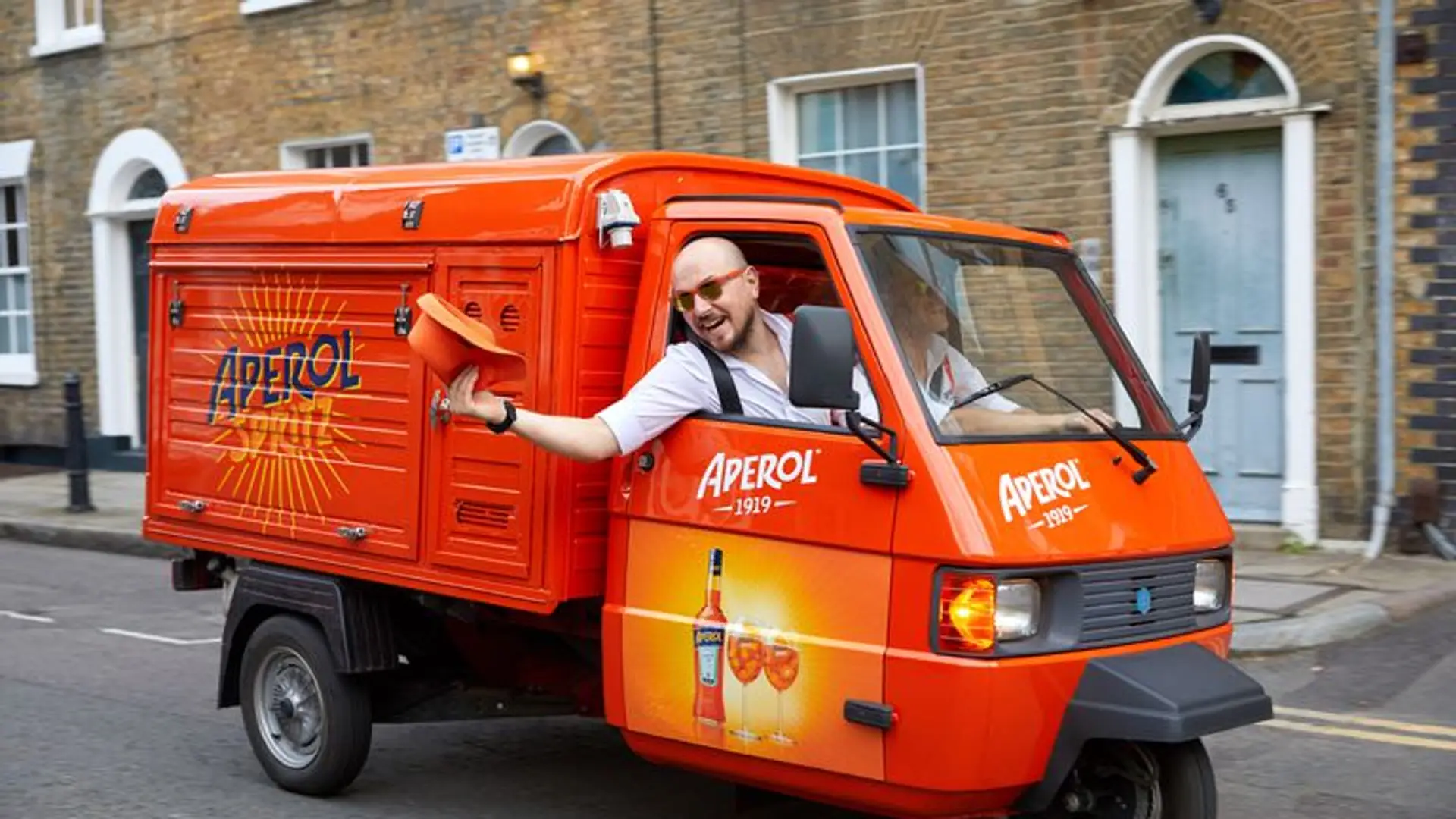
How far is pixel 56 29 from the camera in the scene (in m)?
19.5

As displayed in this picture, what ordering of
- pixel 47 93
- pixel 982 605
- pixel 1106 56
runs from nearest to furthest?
pixel 982 605
pixel 1106 56
pixel 47 93

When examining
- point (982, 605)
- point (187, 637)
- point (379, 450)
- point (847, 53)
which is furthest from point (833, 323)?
point (847, 53)

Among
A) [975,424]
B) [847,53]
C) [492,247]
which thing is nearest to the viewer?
[975,424]

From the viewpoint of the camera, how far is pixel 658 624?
5.14m

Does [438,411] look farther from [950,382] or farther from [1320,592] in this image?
[1320,592]

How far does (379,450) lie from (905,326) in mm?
1948

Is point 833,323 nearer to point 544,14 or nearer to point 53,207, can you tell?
point 544,14

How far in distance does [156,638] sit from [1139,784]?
645cm

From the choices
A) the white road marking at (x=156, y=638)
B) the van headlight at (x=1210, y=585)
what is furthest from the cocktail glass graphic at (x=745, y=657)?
the white road marking at (x=156, y=638)

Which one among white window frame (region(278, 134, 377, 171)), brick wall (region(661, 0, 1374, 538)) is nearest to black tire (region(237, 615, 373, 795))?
brick wall (region(661, 0, 1374, 538))

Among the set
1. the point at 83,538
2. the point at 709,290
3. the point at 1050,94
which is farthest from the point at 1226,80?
the point at 83,538

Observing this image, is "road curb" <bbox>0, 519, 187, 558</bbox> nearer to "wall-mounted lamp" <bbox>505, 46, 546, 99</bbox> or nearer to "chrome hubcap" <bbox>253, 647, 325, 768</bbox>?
"wall-mounted lamp" <bbox>505, 46, 546, 99</bbox>

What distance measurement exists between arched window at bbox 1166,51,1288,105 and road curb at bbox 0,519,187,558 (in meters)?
7.68

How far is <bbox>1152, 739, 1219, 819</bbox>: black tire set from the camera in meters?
4.75
